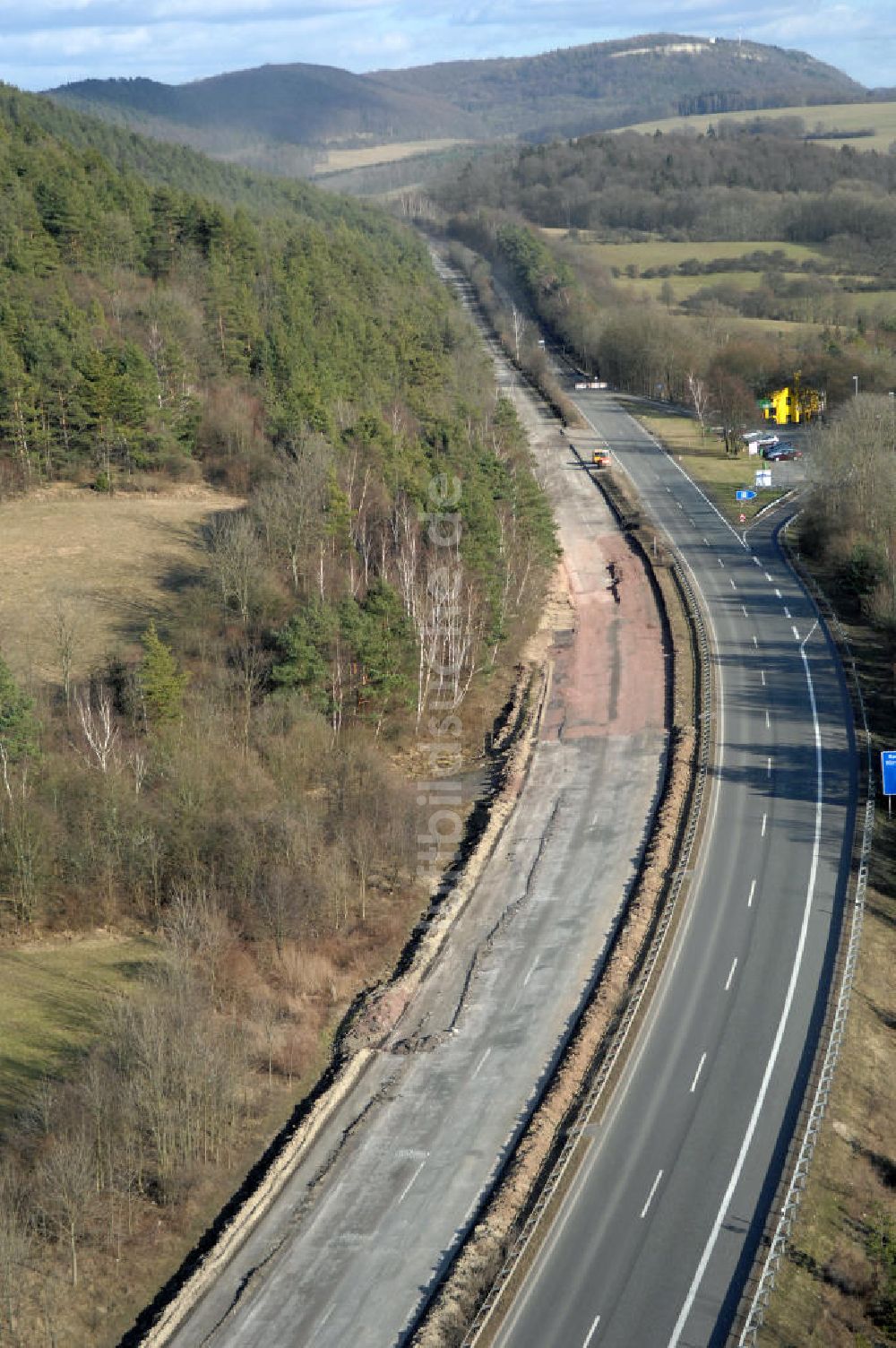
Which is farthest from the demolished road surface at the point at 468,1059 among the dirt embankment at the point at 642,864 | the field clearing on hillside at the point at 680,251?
the field clearing on hillside at the point at 680,251

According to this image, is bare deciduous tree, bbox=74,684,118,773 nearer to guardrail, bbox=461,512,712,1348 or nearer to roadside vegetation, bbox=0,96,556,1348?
roadside vegetation, bbox=0,96,556,1348

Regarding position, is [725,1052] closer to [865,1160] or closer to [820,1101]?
[820,1101]

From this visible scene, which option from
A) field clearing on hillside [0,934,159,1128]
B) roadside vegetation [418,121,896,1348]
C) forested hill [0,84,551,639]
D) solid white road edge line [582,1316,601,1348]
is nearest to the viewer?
solid white road edge line [582,1316,601,1348]

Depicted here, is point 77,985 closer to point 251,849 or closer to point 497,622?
point 251,849

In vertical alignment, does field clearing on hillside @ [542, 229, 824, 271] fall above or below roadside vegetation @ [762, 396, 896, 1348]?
above

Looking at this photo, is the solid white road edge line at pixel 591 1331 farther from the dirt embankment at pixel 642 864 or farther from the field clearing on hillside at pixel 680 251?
the field clearing on hillside at pixel 680 251

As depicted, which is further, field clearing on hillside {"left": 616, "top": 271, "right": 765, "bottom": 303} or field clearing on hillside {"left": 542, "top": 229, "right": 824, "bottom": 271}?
field clearing on hillside {"left": 542, "top": 229, "right": 824, "bottom": 271}

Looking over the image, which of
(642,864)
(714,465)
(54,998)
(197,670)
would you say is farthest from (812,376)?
(54,998)

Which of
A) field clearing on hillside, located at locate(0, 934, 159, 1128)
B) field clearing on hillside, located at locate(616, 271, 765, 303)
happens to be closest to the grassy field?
field clearing on hillside, located at locate(616, 271, 765, 303)
